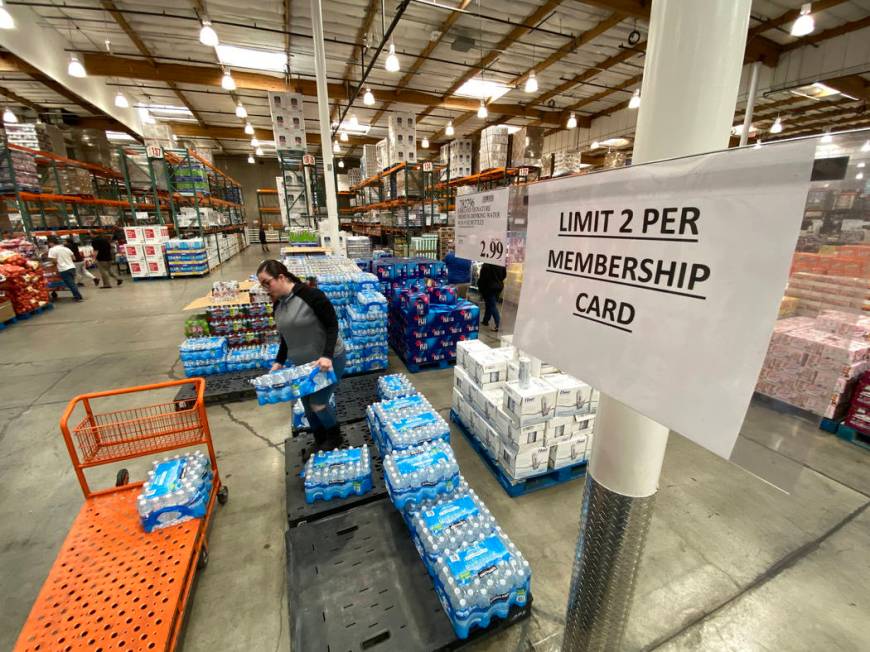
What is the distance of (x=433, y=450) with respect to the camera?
10.5 ft

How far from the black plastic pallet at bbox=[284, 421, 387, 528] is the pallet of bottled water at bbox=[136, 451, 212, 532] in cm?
66

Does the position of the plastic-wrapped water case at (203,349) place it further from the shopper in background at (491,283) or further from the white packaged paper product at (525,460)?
the shopper in background at (491,283)

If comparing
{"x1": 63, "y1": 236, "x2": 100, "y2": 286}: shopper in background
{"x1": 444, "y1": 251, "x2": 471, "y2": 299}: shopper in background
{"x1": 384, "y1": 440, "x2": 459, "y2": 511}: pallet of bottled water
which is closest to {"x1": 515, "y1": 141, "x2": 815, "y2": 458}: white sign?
{"x1": 384, "y1": 440, "x2": 459, "y2": 511}: pallet of bottled water

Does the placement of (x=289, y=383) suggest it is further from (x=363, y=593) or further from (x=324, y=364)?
(x=363, y=593)

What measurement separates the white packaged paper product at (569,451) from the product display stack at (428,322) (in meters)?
3.03

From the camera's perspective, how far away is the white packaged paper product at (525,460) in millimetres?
3393

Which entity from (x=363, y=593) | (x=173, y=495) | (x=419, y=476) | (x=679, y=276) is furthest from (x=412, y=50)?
(x=363, y=593)

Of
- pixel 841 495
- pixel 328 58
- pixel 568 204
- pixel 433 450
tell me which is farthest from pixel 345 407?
pixel 328 58

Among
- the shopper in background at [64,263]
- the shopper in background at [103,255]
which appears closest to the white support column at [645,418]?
A: the shopper in background at [64,263]

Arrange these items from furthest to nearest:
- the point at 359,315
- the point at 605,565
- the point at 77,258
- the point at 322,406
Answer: the point at 77,258 < the point at 359,315 < the point at 322,406 < the point at 605,565

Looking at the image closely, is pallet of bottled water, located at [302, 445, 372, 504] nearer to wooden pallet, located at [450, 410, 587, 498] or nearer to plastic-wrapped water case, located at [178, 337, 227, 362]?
wooden pallet, located at [450, 410, 587, 498]

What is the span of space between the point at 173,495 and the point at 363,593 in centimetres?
156

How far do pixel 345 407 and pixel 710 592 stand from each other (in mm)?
3862

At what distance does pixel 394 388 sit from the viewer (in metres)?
4.27
